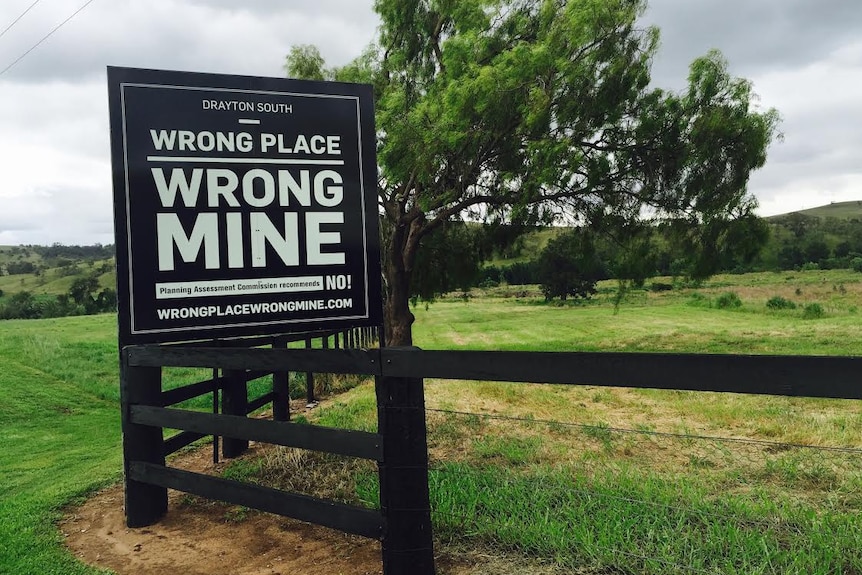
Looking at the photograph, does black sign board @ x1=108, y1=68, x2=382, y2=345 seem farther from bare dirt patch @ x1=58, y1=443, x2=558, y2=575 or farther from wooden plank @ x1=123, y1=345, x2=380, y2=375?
bare dirt patch @ x1=58, y1=443, x2=558, y2=575

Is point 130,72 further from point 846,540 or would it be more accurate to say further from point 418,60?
point 418,60

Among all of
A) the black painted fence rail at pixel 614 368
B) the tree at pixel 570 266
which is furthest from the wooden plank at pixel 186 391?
the tree at pixel 570 266

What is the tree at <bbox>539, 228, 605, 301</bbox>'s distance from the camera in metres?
15.8

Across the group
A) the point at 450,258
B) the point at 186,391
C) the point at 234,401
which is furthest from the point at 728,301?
the point at 186,391

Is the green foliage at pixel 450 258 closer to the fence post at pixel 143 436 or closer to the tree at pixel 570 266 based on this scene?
the tree at pixel 570 266

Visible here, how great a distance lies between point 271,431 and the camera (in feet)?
11.8

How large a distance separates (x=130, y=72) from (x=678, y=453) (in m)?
5.50

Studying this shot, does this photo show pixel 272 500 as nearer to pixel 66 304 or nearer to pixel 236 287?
pixel 236 287

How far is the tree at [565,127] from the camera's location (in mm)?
13297

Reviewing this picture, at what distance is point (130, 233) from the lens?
14.1 feet

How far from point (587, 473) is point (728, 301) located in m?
31.2

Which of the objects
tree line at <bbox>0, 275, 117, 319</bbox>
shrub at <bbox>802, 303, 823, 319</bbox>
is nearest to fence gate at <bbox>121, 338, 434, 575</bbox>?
shrub at <bbox>802, 303, 823, 319</bbox>

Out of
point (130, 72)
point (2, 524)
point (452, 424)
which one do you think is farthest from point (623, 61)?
point (2, 524)

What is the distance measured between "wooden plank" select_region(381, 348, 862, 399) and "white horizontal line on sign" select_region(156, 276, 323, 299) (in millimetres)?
2028
